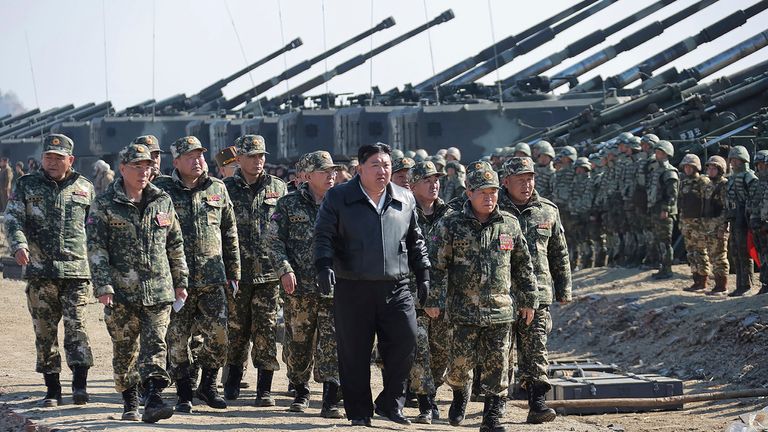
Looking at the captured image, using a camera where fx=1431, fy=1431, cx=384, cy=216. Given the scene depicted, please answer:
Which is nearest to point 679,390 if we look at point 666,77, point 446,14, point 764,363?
point 764,363

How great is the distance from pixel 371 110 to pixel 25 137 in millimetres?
15040

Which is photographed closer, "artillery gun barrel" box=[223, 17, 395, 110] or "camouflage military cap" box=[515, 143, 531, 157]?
"camouflage military cap" box=[515, 143, 531, 157]

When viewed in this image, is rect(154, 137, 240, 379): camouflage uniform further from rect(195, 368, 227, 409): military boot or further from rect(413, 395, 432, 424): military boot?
rect(413, 395, 432, 424): military boot

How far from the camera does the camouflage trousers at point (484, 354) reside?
991cm

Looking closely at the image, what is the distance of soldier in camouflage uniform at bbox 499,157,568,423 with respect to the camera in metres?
10.4

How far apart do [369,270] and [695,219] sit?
10180mm

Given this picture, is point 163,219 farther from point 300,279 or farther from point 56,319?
point 56,319

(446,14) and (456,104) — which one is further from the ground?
(446,14)

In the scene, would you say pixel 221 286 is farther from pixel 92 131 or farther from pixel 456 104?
pixel 92 131

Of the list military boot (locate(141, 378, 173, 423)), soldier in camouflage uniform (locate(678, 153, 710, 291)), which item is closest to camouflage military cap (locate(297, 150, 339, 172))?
military boot (locate(141, 378, 173, 423))

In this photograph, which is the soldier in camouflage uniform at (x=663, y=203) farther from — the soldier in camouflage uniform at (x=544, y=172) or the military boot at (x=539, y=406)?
the military boot at (x=539, y=406)

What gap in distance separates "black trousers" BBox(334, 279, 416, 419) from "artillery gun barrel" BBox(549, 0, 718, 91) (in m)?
27.8

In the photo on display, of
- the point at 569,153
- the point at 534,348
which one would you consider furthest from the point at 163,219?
the point at 569,153

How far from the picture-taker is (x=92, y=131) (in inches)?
1748
